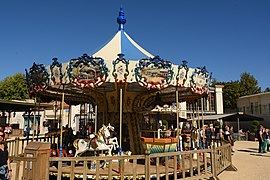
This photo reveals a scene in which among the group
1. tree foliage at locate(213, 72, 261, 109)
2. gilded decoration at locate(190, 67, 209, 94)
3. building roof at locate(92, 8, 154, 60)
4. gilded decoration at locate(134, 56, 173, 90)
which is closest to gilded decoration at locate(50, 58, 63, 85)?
building roof at locate(92, 8, 154, 60)

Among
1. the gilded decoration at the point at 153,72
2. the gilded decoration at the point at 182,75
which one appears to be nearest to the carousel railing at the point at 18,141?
the gilded decoration at the point at 153,72

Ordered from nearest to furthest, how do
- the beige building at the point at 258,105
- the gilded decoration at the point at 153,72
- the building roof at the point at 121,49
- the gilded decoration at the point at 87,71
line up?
the gilded decoration at the point at 87,71 < the gilded decoration at the point at 153,72 < the building roof at the point at 121,49 < the beige building at the point at 258,105

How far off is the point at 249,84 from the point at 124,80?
4106cm

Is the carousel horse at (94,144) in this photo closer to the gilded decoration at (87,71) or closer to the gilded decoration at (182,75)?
the gilded decoration at (87,71)

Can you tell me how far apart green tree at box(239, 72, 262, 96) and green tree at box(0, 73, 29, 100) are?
34.0 meters

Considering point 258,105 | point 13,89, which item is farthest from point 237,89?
point 13,89

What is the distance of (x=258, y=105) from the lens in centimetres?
3225

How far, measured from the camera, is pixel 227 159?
8.33 meters

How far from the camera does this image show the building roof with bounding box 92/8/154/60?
9.01 m

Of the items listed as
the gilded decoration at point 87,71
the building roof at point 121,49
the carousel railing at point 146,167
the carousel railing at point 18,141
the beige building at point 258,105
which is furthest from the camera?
the beige building at point 258,105

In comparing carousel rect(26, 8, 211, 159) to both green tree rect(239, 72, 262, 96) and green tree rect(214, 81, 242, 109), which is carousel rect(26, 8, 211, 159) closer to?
green tree rect(214, 81, 242, 109)

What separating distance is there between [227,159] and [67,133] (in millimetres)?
6105

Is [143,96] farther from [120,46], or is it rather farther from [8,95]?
[8,95]

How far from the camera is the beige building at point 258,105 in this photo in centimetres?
3006
